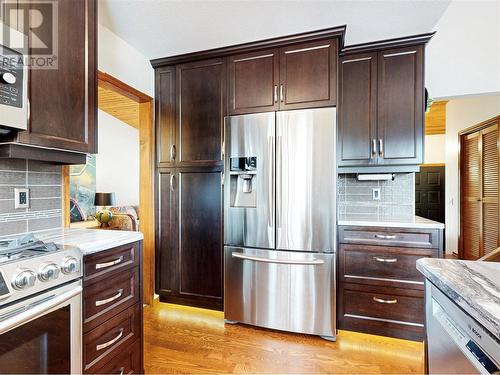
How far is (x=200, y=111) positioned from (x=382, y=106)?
1675 mm

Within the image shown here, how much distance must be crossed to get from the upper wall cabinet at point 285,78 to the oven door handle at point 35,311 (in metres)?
1.79

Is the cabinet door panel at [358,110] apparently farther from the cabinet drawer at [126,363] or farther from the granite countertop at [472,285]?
the cabinet drawer at [126,363]

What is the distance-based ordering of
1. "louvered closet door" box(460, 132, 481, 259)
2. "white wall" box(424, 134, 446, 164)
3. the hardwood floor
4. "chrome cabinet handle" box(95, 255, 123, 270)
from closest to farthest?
1. "chrome cabinet handle" box(95, 255, 123, 270)
2. the hardwood floor
3. "louvered closet door" box(460, 132, 481, 259)
4. "white wall" box(424, 134, 446, 164)

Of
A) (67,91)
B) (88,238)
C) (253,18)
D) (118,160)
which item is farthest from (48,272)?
(118,160)

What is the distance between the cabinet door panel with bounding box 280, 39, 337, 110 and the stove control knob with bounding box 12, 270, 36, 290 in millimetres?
1915

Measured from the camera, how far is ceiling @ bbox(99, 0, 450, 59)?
178cm

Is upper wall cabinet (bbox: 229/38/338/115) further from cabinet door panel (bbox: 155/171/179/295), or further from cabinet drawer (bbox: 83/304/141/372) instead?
cabinet drawer (bbox: 83/304/141/372)

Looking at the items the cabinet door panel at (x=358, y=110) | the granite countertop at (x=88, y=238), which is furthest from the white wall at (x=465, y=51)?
the granite countertop at (x=88, y=238)

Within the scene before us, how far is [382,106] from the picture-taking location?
2.24 m

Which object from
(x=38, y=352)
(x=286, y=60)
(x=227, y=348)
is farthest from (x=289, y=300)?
(x=286, y=60)

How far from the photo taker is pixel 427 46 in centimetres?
235

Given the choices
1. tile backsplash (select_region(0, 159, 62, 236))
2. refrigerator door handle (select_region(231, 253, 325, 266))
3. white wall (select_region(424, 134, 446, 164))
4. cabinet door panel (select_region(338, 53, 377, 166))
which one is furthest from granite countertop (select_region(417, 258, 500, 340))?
white wall (select_region(424, 134, 446, 164))

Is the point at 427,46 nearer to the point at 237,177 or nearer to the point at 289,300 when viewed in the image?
the point at 237,177

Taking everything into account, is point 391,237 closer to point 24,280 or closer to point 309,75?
point 309,75
